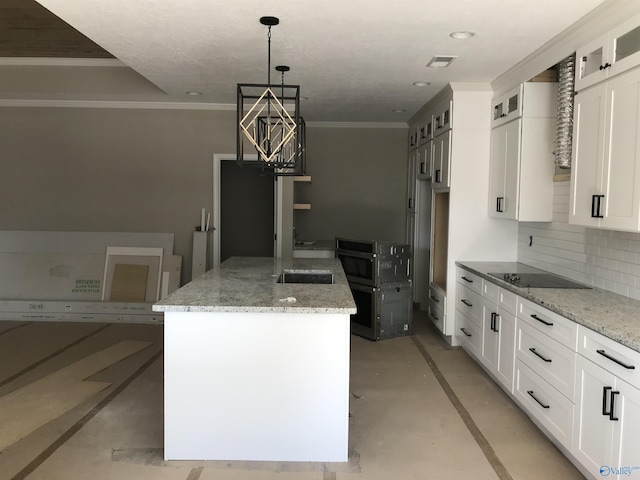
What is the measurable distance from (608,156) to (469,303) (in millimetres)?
2040

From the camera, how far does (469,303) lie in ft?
15.3

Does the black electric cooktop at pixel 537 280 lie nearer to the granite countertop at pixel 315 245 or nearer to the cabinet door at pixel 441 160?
the cabinet door at pixel 441 160

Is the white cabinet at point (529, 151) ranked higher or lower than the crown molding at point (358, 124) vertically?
lower

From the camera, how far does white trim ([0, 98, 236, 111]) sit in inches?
242

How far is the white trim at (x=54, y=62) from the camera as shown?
18.4 ft

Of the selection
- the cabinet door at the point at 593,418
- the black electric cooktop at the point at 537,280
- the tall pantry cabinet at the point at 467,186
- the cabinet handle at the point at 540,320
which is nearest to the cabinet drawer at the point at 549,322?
the cabinet handle at the point at 540,320

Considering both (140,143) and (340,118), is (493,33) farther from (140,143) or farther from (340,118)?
(140,143)

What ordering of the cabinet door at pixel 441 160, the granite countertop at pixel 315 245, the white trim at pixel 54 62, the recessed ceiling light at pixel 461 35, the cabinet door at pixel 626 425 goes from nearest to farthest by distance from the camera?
the cabinet door at pixel 626 425, the recessed ceiling light at pixel 461 35, the cabinet door at pixel 441 160, the white trim at pixel 54 62, the granite countertop at pixel 315 245

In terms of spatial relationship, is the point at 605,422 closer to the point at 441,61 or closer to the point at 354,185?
the point at 441,61

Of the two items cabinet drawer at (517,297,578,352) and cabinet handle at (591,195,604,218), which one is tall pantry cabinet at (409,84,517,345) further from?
cabinet handle at (591,195,604,218)

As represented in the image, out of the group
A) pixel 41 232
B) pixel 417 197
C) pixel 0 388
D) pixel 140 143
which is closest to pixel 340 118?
pixel 417 197

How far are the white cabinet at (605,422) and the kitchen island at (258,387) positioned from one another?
1.24 m

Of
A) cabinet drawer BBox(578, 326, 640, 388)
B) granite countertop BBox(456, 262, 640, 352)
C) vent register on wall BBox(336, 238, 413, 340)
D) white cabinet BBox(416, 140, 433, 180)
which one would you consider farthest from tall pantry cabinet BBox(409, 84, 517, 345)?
cabinet drawer BBox(578, 326, 640, 388)

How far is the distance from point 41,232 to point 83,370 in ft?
8.79
